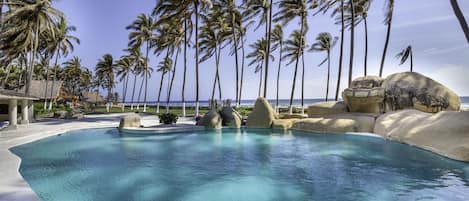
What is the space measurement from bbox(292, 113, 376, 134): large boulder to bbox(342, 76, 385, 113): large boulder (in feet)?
2.33

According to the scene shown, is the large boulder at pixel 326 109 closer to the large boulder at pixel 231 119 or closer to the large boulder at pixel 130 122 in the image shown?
the large boulder at pixel 231 119

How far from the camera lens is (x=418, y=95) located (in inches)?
478

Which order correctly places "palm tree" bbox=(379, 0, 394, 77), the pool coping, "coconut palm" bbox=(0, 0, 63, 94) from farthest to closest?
"coconut palm" bbox=(0, 0, 63, 94) < "palm tree" bbox=(379, 0, 394, 77) < the pool coping

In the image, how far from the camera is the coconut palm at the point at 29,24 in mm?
17703

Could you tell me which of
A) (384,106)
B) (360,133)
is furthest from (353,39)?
(360,133)

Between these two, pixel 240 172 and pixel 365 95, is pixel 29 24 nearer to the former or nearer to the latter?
pixel 240 172

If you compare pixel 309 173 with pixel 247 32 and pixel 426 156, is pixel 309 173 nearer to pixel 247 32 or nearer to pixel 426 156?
pixel 426 156

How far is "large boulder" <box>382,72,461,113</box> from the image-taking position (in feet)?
39.0

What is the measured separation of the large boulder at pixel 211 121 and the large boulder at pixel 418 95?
9.31 meters

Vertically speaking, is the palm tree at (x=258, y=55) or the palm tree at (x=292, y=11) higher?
the palm tree at (x=292, y=11)

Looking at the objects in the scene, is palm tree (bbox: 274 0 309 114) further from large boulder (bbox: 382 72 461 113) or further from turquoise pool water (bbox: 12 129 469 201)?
turquoise pool water (bbox: 12 129 469 201)

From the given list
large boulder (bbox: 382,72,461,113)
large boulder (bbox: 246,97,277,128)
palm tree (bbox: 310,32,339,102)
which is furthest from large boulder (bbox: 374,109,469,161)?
palm tree (bbox: 310,32,339,102)

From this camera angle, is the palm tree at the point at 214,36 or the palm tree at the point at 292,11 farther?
the palm tree at the point at 214,36

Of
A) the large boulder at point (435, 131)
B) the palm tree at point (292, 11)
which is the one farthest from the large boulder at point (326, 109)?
the palm tree at point (292, 11)
